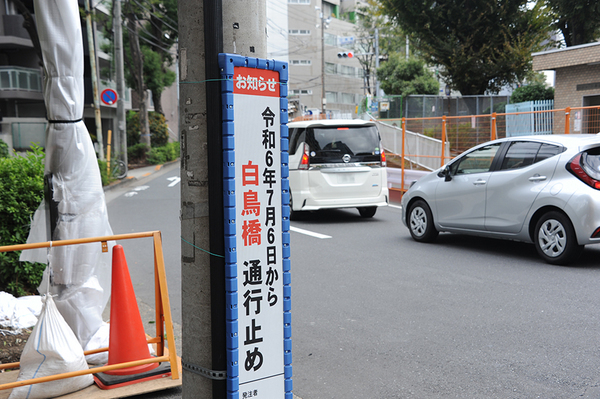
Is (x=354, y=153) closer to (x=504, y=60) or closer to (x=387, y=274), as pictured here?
(x=387, y=274)

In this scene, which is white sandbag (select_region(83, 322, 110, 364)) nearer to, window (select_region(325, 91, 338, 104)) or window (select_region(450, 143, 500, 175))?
window (select_region(450, 143, 500, 175))

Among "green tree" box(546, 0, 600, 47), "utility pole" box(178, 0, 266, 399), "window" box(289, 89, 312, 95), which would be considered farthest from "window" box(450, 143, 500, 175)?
"window" box(289, 89, 312, 95)

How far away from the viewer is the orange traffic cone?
3.96 meters

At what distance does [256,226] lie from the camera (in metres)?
2.83

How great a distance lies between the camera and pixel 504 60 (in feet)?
97.7

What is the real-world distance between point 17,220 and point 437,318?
14.0 feet

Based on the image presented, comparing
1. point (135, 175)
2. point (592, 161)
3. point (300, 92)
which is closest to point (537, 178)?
point (592, 161)

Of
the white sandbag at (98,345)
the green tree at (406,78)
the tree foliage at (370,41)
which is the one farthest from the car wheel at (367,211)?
the tree foliage at (370,41)

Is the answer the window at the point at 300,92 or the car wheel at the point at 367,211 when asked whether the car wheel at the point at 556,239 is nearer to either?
the car wheel at the point at 367,211

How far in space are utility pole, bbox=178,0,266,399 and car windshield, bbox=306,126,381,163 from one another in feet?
27.4

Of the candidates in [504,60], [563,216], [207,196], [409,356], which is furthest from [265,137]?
[504,60]

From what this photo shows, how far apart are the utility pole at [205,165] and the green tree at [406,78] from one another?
1506 inches

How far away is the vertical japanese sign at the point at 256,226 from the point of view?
2693 millimetres

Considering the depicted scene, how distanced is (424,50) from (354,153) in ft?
72.7
